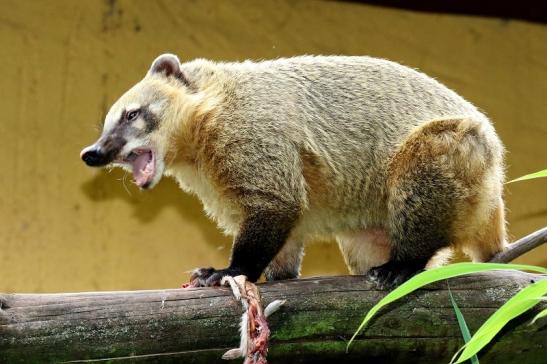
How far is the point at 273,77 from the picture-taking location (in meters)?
5.33

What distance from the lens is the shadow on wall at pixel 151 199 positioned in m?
7.33

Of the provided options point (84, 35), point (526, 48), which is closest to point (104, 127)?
point (84, 35)

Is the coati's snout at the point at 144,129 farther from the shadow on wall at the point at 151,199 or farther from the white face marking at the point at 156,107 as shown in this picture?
the shadow on wall at the point at 151,199

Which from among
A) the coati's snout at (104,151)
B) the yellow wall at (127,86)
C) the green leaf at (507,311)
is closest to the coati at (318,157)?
the coati's snout at (104,151)

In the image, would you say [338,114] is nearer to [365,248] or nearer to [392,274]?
[365,248]

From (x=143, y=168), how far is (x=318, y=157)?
0.93 m

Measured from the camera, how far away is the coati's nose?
194 inches

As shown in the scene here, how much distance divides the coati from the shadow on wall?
2.10 meters

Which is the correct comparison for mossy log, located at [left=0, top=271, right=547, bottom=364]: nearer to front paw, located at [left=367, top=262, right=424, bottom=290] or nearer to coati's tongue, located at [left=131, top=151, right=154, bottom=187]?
front paw, located at [left=367, top=262, right=424, bottom=290]

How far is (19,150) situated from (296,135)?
2895 mm

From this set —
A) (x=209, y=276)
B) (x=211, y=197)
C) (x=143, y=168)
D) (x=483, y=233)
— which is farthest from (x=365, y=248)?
(x=143, y=168)

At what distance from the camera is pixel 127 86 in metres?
7.41

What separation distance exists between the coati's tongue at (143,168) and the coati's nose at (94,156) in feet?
0.67

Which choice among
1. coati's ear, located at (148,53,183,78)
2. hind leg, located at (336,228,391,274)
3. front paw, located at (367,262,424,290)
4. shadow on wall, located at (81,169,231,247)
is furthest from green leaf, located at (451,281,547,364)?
shadow on wall, located at (81,169,231,247)
